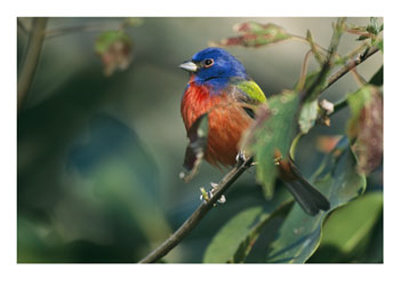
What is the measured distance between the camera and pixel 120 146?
242 cm

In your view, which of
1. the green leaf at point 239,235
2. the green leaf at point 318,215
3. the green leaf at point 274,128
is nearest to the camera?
the green leaf at point 274,128

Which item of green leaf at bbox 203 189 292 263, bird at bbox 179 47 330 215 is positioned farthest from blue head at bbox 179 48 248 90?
green leaf at bbox 203 189 292 263

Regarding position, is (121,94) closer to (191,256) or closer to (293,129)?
(191,256)

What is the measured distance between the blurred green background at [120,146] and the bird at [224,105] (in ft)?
0.36

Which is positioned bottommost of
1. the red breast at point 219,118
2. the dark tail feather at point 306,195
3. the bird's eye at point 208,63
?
the dark tail feather at point 306,195

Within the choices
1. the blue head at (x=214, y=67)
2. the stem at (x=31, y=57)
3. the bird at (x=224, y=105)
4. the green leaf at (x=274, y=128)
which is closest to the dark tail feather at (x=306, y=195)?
the bird at (x=224, y=105)

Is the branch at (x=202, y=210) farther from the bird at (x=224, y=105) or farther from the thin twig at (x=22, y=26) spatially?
the thin twig at (x=22, y=26)

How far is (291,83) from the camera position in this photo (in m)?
2.49

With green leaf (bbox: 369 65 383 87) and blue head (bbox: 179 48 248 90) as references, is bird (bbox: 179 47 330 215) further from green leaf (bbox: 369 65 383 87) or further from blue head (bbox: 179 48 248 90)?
green leaf (bbox: 369 65 383 87)

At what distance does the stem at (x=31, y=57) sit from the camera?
2311 millimetres

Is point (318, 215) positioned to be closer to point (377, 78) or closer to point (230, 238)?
point (230, 238)

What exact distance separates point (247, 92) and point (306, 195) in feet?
1.56

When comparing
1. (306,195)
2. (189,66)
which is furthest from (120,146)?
(306,195)
